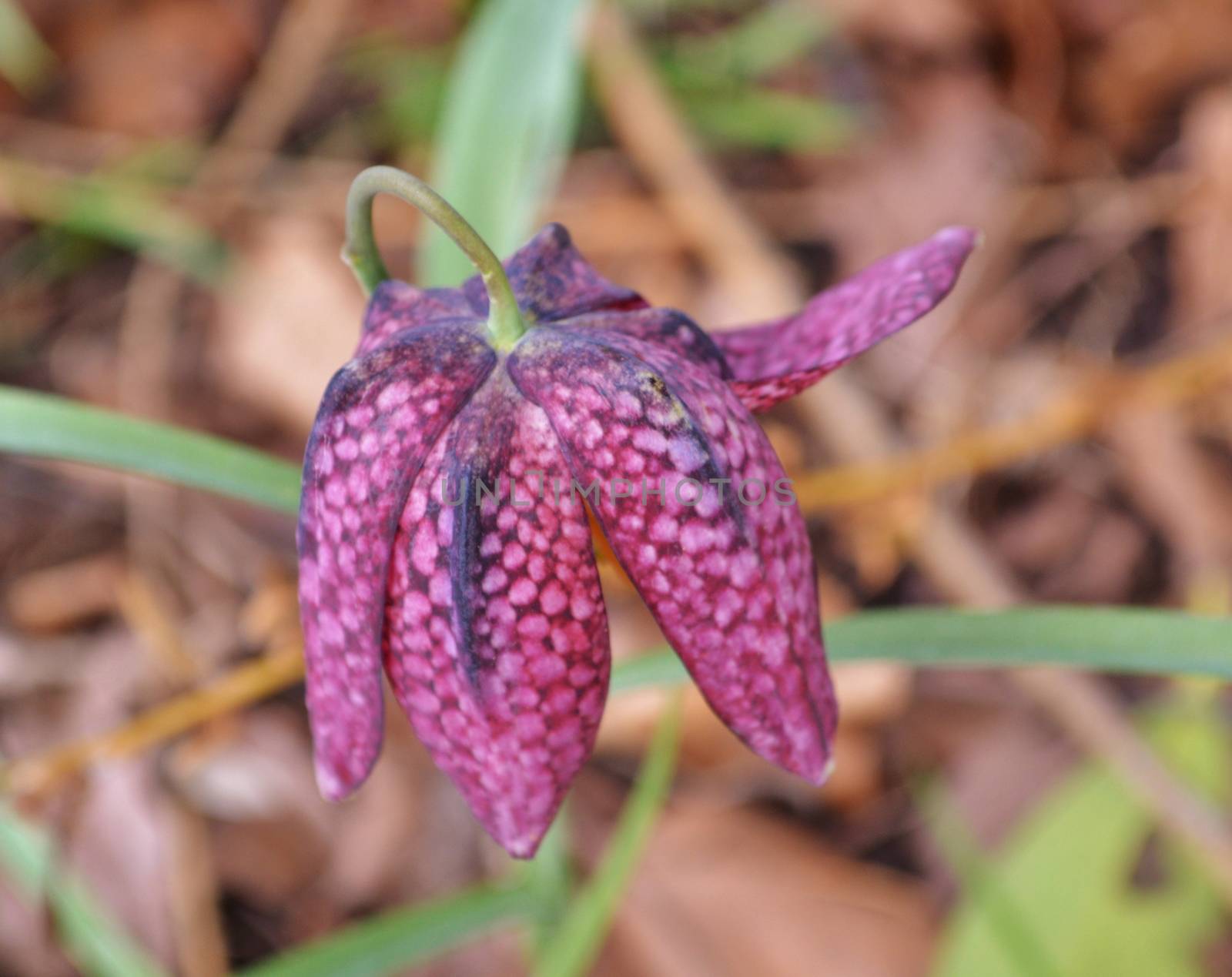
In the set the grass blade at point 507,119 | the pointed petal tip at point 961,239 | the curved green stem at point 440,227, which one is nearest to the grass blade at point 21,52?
the grass blade at point 507,119

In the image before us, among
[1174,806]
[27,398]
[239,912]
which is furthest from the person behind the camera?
[239,912]

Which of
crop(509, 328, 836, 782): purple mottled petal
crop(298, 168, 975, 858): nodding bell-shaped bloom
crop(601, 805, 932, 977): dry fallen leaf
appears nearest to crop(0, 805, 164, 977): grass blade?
crop(298, 168, 975, 858): nodding bell-shaped bloom

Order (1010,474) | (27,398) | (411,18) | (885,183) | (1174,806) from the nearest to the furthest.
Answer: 1. (27,398)
2. (1174,806)
3. (1010,474)
4. (885,183)
5. (411,18)

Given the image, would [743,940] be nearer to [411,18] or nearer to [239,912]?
[239,912]

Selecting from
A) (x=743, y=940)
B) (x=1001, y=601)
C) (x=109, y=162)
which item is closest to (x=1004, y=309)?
(x=1001, y=601)

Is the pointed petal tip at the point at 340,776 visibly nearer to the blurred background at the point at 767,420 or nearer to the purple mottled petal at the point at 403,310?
the purple mottled petal at the point at 403,310

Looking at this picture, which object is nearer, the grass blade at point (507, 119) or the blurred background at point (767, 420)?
the grass blade at point (507, 119)

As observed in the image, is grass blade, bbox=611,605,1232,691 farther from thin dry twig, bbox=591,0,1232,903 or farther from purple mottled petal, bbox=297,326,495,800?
thin dry twig, bbox=591,0,1232,903
